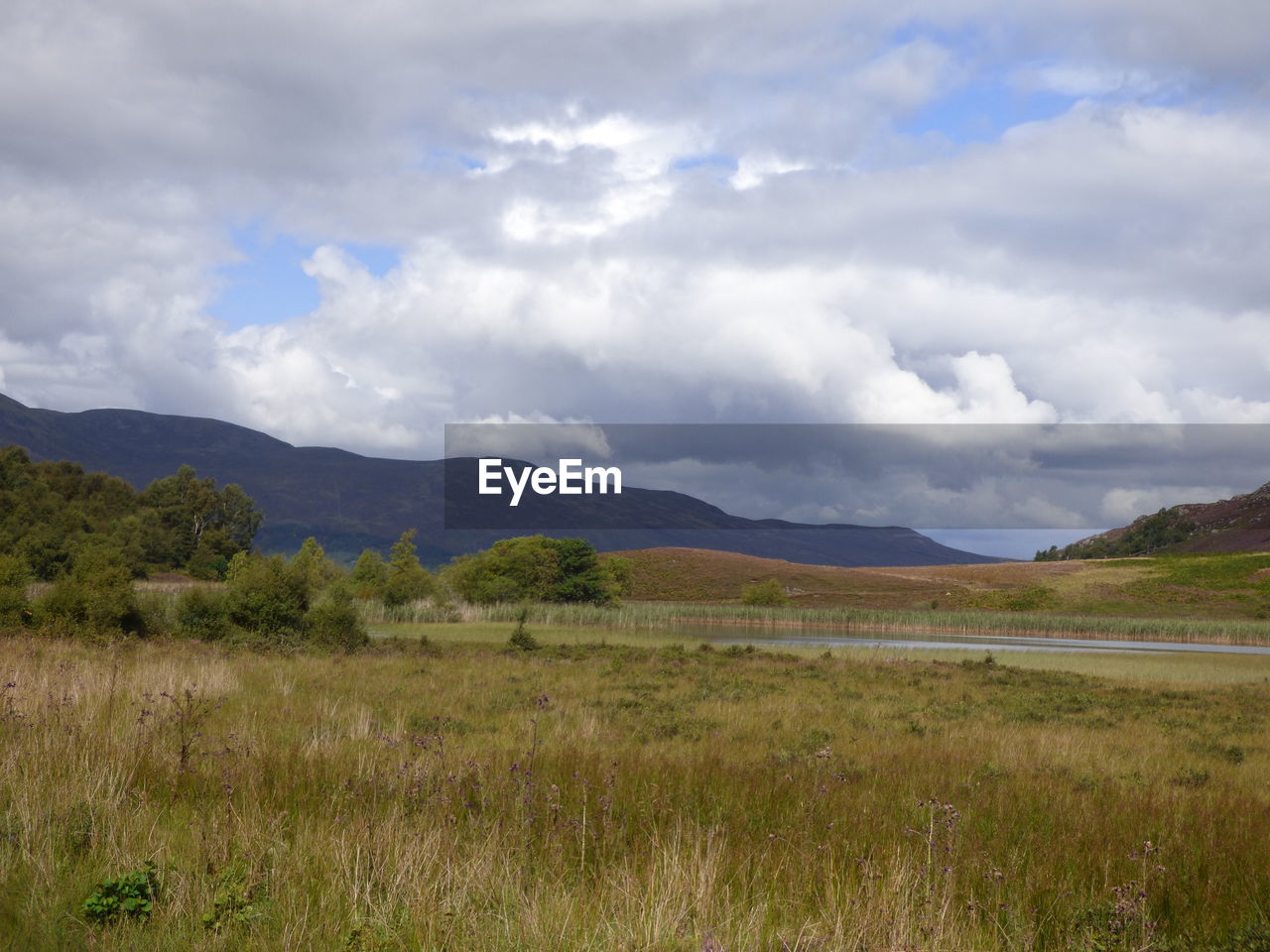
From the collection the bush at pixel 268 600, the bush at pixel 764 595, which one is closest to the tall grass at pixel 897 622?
the bush at pixel 764 595

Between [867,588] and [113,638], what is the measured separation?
95.4m

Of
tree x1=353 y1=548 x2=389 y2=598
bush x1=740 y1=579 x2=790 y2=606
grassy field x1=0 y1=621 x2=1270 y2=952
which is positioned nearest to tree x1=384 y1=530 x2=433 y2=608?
tree x1=353 y1=548 x2=389 y2=598

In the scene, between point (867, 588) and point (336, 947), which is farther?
point (867, 588)

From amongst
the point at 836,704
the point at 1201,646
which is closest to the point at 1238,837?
the point at 836,704

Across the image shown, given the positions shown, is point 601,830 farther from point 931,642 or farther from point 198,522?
point 198,522

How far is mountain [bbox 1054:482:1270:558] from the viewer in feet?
417

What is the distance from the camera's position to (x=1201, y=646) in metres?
52.7

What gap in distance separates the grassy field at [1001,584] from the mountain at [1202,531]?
2049 centimetres

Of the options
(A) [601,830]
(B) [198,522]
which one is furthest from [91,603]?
(B) [198,522]

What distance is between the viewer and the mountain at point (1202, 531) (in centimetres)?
12719

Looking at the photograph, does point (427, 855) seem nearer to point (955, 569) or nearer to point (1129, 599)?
point (1129, 599)

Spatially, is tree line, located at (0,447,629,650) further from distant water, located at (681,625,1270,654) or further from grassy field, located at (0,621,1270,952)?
distant water, located at (681,625,1270,654)

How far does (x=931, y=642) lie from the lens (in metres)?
52.9

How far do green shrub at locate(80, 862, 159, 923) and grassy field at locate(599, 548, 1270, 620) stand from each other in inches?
3513
